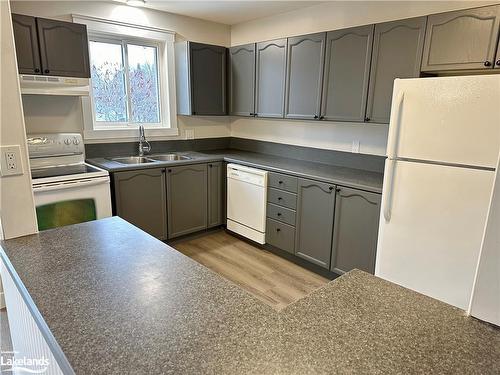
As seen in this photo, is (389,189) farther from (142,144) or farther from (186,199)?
(142,144)

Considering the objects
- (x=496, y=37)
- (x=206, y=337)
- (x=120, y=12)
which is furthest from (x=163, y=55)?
(x=206, y=337)

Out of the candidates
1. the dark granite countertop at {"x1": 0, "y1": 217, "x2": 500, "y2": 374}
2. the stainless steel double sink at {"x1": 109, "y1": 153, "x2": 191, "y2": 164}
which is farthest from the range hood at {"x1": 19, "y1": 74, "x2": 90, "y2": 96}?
the dark granite countertop at {"x1": 0, "y1": 217, "x2": 500, "y2": 374}

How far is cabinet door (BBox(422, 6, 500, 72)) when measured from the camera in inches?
80.2

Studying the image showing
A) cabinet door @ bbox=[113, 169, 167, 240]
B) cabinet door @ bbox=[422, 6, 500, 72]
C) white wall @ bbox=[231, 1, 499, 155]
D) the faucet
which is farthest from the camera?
the faucet

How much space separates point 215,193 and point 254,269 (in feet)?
3.46

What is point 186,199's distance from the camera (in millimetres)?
3504

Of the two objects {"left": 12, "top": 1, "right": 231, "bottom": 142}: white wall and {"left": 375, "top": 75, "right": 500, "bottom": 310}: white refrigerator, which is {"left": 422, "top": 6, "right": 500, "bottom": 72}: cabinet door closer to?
{"left": 375, "top": 75, "right": 500, "bottom": 310}: white refrigerator

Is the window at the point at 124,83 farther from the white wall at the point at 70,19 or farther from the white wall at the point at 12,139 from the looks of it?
the white wall at the point at 12,139

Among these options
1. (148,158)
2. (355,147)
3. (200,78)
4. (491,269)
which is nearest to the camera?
(491,269)

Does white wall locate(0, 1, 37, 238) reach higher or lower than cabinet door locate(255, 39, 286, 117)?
lower

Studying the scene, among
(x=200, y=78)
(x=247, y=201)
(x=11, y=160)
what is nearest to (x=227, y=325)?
(x=11, y=160)

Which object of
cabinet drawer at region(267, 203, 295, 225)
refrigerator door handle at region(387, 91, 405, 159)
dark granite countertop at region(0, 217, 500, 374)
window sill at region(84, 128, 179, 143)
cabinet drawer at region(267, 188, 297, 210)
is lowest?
cabinet drawer at region(267, 203, 295, 225)

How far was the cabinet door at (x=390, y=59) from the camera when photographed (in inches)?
93.4

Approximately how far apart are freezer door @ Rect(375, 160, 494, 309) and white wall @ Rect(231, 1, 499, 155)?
0.93 m
